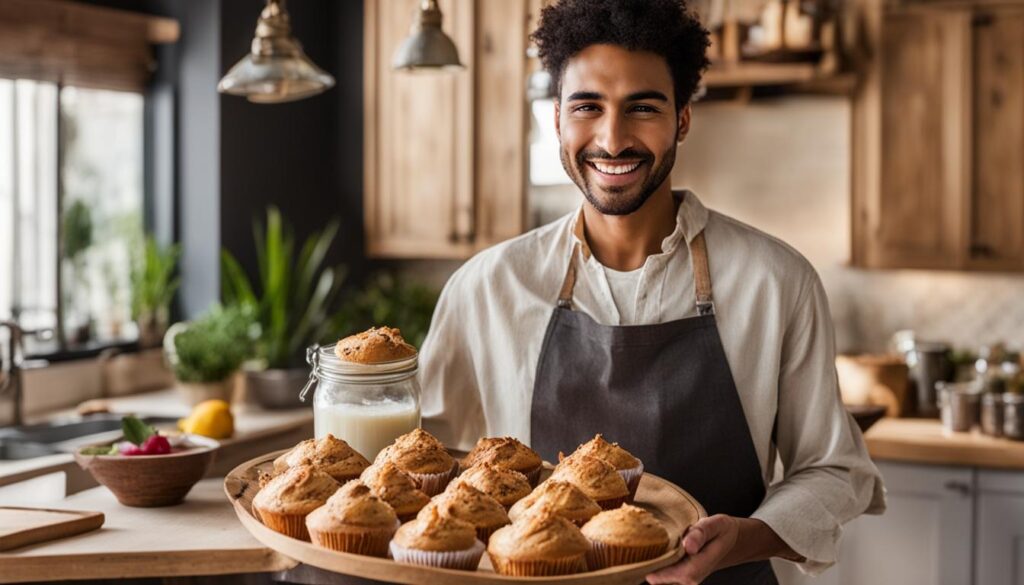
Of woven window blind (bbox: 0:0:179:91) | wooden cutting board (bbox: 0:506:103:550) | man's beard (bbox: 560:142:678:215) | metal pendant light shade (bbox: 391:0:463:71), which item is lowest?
wooden cutting board (bbox: 0:506:103:550)

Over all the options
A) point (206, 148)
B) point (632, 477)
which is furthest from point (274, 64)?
point (206, 148)

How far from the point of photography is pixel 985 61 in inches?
167

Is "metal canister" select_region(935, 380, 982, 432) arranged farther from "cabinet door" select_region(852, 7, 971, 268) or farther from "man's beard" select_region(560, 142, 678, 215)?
"man's beard" select_region(560, 142, 678, 215)

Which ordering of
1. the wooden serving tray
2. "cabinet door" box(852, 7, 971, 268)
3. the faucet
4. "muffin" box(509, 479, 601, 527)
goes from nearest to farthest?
the wooden serving tray < "muffin" box(509, 479, 601, 527) < the faucet < "cabinet door" box(852, 7, 971, 268)

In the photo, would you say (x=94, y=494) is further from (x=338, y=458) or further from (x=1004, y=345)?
(x=1004, y=345)

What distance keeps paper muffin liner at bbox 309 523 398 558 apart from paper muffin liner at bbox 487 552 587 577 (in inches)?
6.4

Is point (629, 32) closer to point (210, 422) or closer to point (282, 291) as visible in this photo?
point (210, 422)

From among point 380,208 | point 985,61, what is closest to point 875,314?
point 985,61

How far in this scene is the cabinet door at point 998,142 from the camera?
4.21 metres

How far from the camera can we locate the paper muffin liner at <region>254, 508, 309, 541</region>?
1.74 m

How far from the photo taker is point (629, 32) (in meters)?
2.05

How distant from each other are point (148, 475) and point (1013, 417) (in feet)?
9.26

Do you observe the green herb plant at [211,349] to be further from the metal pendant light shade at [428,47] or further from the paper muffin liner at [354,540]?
the paper muffin liner at [354,540]

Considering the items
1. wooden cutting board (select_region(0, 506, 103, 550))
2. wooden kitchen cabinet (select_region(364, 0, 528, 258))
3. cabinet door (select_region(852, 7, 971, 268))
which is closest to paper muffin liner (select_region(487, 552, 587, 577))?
wooden cutting board (select_region(0, 506, 103, 550))
